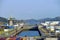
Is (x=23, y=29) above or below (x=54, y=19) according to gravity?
below

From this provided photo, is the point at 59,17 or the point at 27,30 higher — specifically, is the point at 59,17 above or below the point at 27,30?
Result: above

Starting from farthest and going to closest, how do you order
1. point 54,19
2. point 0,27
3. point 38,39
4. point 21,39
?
point 54,19
point 0,27
point 38,39
point 21,39

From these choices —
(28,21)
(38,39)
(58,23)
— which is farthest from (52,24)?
(38,39)

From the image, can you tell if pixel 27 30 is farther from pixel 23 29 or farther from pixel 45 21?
pixel 45 21

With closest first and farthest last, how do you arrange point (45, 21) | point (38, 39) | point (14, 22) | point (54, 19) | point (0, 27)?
point (38, 39) → point (0, 27) → point (54, 19) → point (45, 21) → point (14, 22)

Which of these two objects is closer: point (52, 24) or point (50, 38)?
point (50, 38)

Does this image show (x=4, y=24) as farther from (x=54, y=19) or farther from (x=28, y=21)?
(x=54, y=19)

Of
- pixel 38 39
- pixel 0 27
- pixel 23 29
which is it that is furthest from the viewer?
pixel 23 29

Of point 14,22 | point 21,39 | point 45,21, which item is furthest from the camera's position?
point 14,22

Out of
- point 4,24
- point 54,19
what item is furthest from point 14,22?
point 54,19
